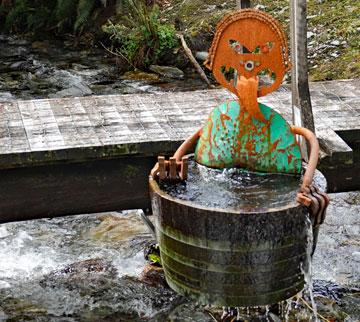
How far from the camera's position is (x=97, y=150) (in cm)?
401

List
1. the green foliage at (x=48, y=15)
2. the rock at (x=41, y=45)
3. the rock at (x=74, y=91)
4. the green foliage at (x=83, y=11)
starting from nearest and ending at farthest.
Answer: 1. the rock at (x=74, y=91)
2. the green foliage at (x=83, y=11)
3. the rock at (x=41, y=45)
4. the green foliage at (x=48, y=15)

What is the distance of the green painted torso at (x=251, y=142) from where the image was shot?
3.23 meters

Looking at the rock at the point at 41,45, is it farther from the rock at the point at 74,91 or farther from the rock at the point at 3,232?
the rock at the point at 3,232

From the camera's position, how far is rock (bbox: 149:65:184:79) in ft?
30.8

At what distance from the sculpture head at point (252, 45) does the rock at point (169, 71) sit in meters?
6.20

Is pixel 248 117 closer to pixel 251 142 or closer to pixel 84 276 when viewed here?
pixel 251 142

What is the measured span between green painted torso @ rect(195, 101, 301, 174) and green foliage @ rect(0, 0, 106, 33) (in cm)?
854

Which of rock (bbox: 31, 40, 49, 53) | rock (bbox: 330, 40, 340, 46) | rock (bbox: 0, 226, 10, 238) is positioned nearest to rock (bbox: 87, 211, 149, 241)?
rock (bbox: 0, 226, 10, 238)

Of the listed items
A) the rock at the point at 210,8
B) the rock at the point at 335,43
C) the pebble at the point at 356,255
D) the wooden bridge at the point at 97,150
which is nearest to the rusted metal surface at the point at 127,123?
the wooden bridge at the point at 97,150

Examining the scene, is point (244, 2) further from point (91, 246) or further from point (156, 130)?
point (91, 246)

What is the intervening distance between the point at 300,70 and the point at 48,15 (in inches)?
356

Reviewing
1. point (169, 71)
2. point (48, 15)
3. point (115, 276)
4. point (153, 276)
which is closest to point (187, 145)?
point (153, 276)

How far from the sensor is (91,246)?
532cm

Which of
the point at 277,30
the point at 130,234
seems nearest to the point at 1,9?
the point at 130,234
